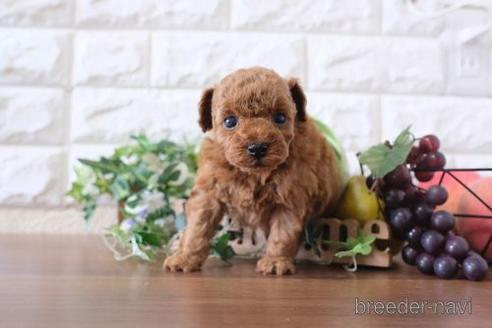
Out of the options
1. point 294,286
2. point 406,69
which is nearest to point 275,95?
point 294,286

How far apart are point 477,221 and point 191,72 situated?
809 mm

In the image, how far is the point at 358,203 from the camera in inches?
33.4

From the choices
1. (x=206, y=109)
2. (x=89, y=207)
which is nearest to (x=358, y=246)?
(x=206, y=109)

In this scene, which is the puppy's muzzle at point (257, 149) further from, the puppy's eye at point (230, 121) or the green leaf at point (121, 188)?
the green leaf at point (121, 188)

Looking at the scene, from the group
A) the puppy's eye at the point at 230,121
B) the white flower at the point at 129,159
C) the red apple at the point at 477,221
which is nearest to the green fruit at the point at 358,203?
the red apple at the point at 477,221

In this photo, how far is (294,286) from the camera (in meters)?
0.64

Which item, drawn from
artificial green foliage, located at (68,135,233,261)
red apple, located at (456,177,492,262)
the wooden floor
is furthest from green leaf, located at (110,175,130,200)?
red apple, located at (456,177,492,262)

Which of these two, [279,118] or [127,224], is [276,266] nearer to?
[279,118]

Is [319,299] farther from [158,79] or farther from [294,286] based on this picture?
[158,79]

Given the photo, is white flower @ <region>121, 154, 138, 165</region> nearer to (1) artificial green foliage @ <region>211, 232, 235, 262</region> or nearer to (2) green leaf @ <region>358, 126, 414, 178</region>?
(1) artificial green foliage @ <region>211, 232, 235, 262</region>

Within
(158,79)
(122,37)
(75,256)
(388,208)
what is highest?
(122,37)

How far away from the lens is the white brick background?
1254 mm

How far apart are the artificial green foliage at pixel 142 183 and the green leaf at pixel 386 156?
1.35 ft

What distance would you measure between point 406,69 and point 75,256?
988mm
